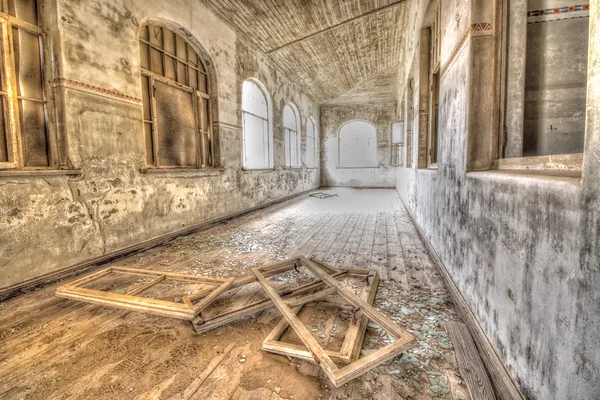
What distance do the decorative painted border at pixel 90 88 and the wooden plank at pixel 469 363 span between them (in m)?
3.75

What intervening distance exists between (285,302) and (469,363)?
1.05 metres

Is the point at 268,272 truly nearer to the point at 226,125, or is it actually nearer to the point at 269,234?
the point at 269,234

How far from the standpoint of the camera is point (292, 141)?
389 inches

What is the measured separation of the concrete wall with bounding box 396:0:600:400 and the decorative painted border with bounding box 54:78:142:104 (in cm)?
338

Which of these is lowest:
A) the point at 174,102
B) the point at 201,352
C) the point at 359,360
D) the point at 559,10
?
the point at 201,352

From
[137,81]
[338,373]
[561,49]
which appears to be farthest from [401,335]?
[137,81]

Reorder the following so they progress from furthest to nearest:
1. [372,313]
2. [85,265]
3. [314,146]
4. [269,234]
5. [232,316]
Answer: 1. [314,146]
2. [269,234]
3. [85,265]
4. [232,316]
5. [372,313]

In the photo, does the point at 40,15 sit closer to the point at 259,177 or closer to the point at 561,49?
the point at 561,49

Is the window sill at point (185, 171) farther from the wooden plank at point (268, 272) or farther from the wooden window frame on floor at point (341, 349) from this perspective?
the wooden window frame on floor at point (341, 349)

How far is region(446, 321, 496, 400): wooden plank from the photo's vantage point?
1.26m

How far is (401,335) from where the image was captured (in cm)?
147

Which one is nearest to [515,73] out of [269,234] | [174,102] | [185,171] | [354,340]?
[354,340]

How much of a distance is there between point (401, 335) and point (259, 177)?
18.9 feet

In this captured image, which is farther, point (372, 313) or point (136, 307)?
point (136, 307)
